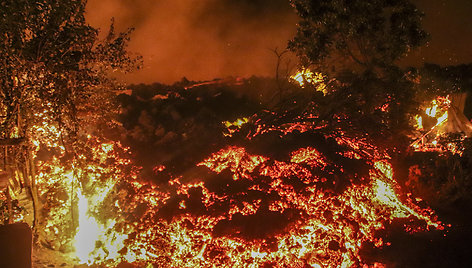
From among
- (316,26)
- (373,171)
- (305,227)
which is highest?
(316,26)

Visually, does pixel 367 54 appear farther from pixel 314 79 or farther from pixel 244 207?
pixel 244 207

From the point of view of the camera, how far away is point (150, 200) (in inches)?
318

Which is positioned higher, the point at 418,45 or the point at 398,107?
the point at 418,45

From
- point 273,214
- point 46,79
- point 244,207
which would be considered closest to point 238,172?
point 244,207

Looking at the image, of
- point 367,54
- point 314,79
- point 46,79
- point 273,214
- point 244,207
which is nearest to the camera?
point 46,79

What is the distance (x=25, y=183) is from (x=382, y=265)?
7.83 metres

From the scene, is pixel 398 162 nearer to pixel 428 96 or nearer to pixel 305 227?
pixel 428 96

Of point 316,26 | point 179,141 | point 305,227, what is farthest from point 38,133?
point 316,26

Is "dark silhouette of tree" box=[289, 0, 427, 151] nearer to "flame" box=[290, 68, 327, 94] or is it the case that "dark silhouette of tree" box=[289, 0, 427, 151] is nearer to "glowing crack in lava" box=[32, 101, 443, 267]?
"flame" box=[290, 68, 327, 94]

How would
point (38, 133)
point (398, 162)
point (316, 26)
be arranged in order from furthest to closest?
point (398, 162) → point (316, 26) → point (38, 133)

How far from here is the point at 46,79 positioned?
6441 mm

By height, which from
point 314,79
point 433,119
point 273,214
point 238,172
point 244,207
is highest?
point 314,79

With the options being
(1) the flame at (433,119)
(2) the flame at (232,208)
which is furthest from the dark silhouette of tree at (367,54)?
(1) the flame at (433,119)

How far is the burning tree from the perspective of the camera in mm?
5930
